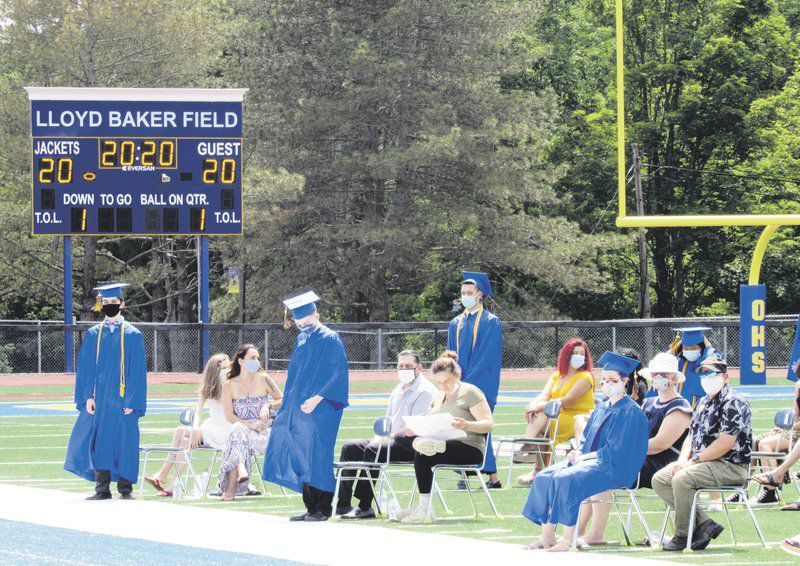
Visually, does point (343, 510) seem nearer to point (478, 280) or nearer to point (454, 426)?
point (454, 426)

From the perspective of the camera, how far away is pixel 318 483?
12711mm

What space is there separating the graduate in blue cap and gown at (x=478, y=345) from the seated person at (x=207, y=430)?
2225 mm

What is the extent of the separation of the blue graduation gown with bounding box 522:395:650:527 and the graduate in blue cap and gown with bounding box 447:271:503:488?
377cm

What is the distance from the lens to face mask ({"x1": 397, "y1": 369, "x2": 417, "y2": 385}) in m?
13.4

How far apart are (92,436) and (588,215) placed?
3671 centimetres

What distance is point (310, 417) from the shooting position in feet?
42.3

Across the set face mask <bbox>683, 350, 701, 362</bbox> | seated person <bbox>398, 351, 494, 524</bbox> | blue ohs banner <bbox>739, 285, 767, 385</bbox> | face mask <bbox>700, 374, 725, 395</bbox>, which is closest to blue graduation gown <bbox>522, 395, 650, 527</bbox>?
face mask <bbox>700, 374, 725, 395</bbox>

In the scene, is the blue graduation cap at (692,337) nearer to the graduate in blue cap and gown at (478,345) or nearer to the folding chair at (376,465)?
the graduate in blue cap and gown at (478,345)

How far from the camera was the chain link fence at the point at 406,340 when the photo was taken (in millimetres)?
38688

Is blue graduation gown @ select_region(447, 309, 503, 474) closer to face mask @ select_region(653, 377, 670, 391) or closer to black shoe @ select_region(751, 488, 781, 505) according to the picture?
black shoe @ select_region(751, 488, 781, 505)

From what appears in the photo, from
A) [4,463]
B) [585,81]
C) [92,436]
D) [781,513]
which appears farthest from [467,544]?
[585,81]

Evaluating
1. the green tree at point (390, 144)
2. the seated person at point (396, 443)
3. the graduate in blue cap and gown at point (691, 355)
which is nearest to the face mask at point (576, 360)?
the graduate in blue cap and gown at point (691, 355)

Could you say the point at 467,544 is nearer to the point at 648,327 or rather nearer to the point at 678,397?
the point at 678,397

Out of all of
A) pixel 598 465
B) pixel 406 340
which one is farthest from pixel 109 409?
pixel 406 340
